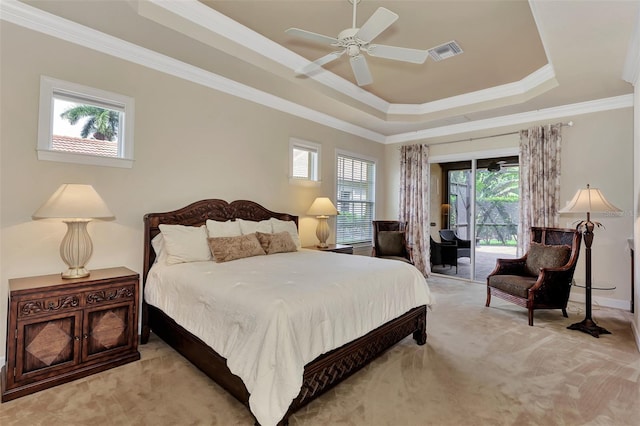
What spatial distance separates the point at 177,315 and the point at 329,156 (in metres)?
3.78

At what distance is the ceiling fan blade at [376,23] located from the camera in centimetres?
217

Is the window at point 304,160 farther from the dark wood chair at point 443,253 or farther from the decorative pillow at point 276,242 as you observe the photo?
the dark wood chair at point 443,253

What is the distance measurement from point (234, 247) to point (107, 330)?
4.30ft

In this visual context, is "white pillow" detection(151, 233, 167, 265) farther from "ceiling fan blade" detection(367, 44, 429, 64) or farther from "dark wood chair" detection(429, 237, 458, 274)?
"dark wood chair" detection(429, 237, 458, 274)

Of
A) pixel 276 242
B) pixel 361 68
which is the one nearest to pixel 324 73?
pixel 361 68

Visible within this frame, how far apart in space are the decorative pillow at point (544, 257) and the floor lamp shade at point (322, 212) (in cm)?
279

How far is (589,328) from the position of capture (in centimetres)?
347

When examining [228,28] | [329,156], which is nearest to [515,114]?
[329,156]

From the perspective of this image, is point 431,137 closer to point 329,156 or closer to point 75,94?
point 329,156

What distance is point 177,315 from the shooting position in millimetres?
2604

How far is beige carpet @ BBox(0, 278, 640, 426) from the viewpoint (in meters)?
2.04

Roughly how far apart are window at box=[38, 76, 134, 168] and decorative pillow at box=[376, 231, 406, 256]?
4086 millimetres

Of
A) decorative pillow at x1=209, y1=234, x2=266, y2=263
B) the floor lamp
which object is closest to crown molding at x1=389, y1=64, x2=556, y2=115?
the floor lamp

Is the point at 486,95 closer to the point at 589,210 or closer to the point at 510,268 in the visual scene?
the point at 589,210
